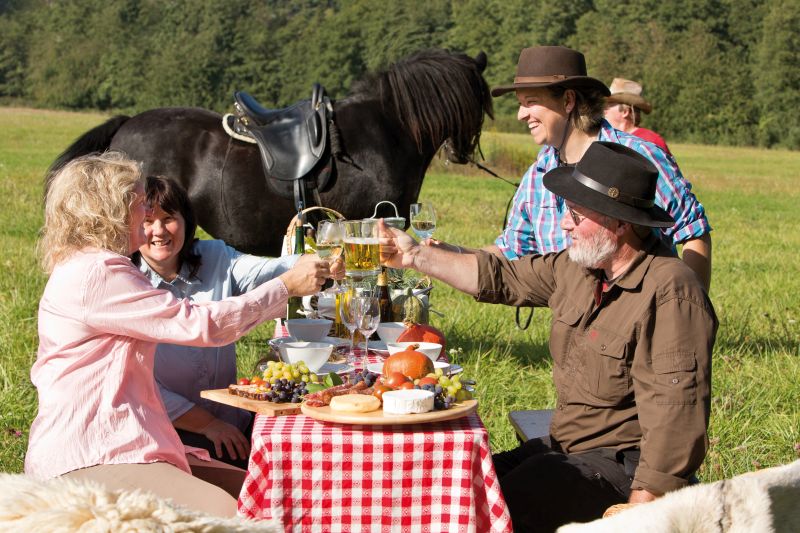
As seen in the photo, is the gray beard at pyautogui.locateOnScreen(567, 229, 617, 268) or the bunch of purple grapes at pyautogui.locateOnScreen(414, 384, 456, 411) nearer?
the bunch of purple grapes at pyautogui.locateOnScreen(414, 384, 456, 411)

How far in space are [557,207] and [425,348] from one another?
4.35 ft

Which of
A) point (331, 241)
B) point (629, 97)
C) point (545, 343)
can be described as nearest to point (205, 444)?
point (331, 241)

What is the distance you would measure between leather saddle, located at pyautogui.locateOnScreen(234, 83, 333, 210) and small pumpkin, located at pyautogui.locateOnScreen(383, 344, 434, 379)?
3742mm

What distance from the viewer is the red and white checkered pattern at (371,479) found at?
2773mm

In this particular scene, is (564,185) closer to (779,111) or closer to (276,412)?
(276,412)

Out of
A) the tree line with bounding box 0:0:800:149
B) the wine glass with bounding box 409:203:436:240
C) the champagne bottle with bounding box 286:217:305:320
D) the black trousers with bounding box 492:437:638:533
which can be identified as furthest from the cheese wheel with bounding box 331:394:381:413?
the tree line with bounding box 0:0:800:149

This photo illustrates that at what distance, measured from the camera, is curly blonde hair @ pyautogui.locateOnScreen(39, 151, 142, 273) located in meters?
3.07

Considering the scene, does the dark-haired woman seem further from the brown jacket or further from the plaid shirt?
the plaid shirt

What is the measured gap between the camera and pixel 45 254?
10.4 feet

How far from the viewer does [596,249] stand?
3268 mm

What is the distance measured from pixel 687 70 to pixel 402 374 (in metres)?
55.8

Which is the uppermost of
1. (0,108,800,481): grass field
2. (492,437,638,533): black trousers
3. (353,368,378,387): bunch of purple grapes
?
(353,368,378,387): bunch of purple grapes

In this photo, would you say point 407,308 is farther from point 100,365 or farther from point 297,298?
point 100,365

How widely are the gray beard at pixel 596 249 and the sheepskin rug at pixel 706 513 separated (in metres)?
1.39
